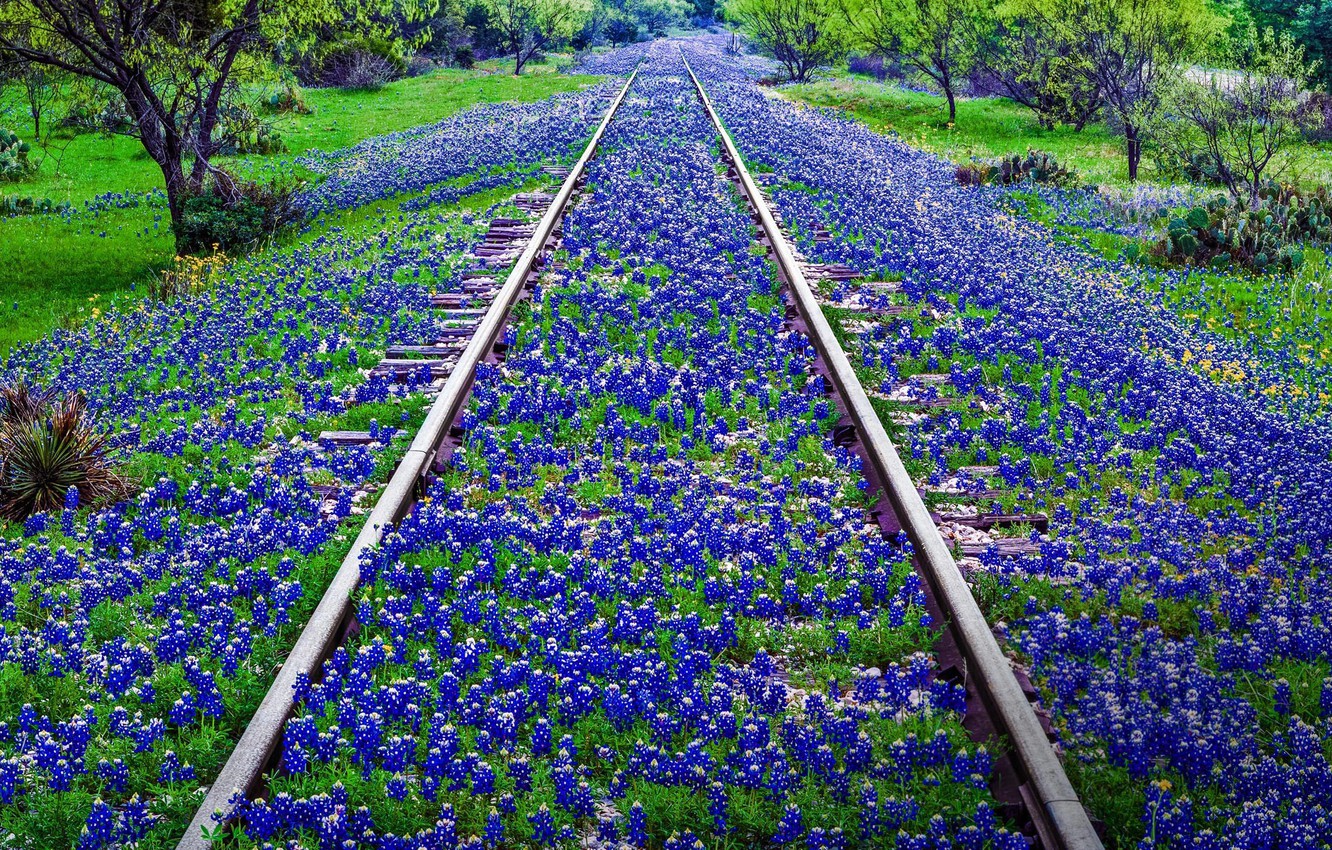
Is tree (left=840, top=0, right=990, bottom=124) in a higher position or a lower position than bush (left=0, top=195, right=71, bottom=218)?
higher

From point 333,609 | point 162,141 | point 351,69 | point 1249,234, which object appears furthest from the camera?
point 351,69

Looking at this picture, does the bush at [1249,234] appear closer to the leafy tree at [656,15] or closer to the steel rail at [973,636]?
the steel rail at [973,636]

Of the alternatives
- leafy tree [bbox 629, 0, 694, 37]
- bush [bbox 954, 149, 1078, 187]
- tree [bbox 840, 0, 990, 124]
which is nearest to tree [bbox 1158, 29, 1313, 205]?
bush [bbox 954, 149, 1078, 187]

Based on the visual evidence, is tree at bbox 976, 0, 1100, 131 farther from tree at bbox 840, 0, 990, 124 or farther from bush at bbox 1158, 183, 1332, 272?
bush at bbox 1158, 183, 1332, 272

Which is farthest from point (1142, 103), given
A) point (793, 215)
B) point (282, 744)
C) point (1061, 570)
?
point (282, 744)

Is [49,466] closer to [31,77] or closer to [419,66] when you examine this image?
[31,77]

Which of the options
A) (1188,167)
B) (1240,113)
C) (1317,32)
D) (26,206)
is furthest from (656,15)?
(1240,113)

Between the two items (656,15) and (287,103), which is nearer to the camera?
(287,103)
